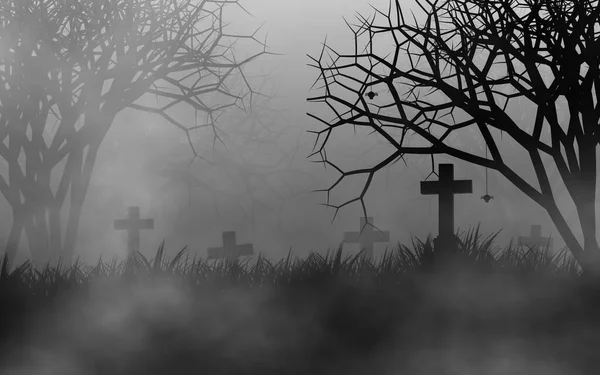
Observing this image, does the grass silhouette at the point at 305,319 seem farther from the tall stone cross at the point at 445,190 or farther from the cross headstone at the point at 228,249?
the cross headstone at the point at 228,249

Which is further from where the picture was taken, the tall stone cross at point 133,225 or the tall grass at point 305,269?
the tall stone cross at point 133,225

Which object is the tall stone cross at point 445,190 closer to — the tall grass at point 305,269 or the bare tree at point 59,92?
the tall grass at point 305,269

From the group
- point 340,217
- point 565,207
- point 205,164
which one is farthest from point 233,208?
point 565,207

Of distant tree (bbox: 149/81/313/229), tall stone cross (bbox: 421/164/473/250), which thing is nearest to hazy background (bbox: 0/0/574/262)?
distant tree (bbox: 149/81/313/229)

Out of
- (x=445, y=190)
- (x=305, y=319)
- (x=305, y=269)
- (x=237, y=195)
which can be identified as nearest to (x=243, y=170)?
(x=237, y=195)

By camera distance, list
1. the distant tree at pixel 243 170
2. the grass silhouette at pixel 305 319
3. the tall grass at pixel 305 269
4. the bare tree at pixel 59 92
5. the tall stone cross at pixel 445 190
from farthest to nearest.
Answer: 1. the distant tree at pixel 243 170
2. the bare tree at pixel 59 92
3. the tall stone cross at pixel 445 190
4. the tall grass at pixel 305 269
5. the grass silhouette at pixel 305 319

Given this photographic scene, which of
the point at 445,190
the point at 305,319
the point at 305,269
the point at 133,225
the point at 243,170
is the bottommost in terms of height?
the point at 305,319

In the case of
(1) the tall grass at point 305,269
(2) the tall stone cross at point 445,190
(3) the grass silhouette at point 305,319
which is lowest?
(3) the grass silhouette at point 305,319

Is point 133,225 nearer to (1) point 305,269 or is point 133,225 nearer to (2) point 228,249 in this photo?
(2) point 228,249

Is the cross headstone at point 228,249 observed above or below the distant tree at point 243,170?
below

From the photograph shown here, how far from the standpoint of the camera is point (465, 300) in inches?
246

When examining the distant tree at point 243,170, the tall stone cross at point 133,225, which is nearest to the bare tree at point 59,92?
the tall stone cross at point 133,225

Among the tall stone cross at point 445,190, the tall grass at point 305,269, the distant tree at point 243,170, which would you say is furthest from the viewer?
the distant tree at point 243,170

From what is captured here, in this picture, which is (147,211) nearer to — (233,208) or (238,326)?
(233,208)
